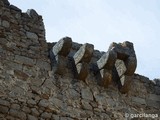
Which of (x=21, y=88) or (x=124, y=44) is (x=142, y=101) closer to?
(x=124, y=44)

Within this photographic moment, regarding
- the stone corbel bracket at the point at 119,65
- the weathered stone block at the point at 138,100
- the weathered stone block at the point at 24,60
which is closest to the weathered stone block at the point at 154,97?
the weathered stone block at the point at 138,100

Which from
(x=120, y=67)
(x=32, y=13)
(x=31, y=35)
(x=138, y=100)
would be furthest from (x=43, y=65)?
(x=138, y=100)

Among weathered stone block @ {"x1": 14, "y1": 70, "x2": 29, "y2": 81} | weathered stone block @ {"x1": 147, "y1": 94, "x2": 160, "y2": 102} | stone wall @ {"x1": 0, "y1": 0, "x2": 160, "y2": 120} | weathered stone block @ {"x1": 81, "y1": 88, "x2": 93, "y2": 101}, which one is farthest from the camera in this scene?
weathered stone block @ {"x1": 147, "y1": 94, "x2": 160, "y2": 102}

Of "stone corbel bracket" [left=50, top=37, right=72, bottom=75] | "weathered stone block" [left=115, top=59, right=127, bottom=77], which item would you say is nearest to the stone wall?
"stone corbel bracket" [left=50, top=37, right=72, bottom=75]

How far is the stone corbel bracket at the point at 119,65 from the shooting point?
7.50 metres

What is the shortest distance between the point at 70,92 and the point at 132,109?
1.12 meters

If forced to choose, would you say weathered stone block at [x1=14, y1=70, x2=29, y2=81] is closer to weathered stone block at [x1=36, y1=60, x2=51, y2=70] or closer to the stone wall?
the stone wall

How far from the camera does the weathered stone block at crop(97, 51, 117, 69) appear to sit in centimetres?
746

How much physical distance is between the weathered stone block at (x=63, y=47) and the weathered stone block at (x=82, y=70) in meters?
0.28

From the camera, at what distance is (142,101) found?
7.88m

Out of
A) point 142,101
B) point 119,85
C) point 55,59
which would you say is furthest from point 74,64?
point 142,101

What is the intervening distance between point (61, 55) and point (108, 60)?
28.9 inches

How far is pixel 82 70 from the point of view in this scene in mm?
7316

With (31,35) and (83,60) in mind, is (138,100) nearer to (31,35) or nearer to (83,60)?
(83,60)
